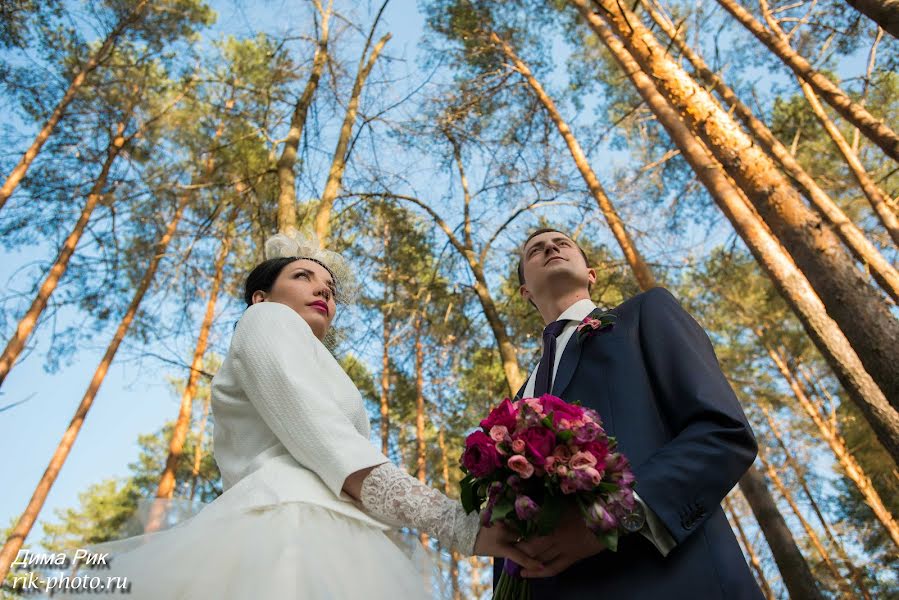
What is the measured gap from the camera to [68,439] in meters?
8.48

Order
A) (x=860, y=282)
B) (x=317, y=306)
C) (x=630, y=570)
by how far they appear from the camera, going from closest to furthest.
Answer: (x=630, y=570) < (x=317, y=306) < (x=860, y=282)

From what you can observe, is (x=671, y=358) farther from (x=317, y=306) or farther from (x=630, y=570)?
(x=317, y=306)

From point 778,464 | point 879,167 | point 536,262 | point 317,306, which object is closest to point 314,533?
point 317,306

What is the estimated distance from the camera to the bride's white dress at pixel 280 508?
1355mm

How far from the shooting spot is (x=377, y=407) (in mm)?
14250

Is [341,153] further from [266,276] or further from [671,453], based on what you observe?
[671,453]

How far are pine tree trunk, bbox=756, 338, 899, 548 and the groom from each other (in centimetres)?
1006

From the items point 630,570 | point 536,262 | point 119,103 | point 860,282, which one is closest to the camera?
point 630,570

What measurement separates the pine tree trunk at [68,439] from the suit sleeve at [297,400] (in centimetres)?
569

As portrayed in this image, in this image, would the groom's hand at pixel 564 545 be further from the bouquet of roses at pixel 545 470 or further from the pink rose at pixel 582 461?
the pink rose at pixel 582 461

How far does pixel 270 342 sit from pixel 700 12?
30.2ft

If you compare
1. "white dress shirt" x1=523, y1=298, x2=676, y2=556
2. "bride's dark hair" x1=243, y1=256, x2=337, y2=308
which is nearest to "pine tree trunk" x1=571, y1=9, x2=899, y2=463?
"white dress shirt" x1=523, y1=298, x2=676, y2=556

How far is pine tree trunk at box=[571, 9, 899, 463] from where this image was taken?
3.65 m

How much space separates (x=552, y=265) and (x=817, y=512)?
43.7 ft
